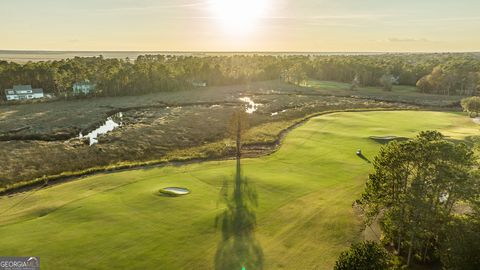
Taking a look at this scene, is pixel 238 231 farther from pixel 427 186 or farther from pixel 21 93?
pixel 21 93

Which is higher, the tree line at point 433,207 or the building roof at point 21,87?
the building roof at point 21,87

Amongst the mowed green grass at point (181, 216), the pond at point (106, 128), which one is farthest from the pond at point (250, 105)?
the mowed green grass at point (181, 216)

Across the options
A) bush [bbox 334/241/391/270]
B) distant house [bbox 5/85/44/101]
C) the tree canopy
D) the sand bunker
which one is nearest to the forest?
distant house [bbox 5/85/44/101]

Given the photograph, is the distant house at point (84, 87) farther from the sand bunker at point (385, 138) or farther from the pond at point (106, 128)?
the sand bunker at point (385, 138)

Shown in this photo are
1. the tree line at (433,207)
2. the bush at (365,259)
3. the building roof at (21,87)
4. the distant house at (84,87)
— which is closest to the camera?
the bush at (365,259)

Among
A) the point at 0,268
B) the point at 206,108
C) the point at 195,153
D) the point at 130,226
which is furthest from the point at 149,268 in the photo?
the point at 206,108

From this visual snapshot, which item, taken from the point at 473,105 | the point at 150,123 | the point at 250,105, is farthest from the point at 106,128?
the point at 473,105

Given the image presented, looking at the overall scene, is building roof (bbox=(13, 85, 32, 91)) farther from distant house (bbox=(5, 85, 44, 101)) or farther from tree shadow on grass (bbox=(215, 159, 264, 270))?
tree shadow on grass (bbox=(215, 159, 264, 270))
